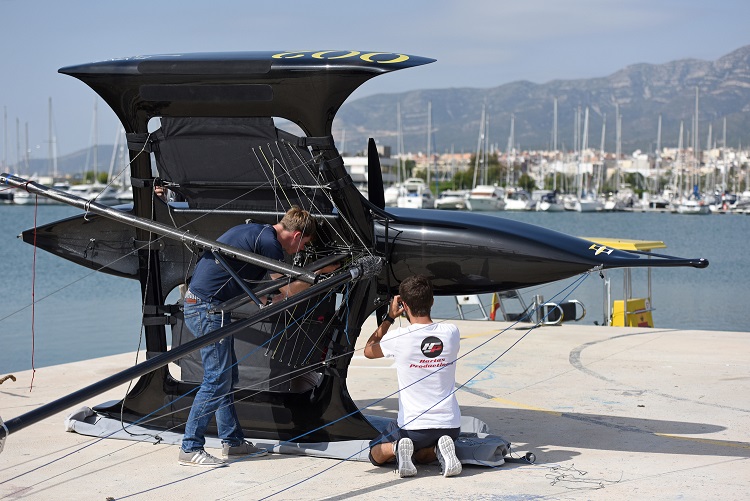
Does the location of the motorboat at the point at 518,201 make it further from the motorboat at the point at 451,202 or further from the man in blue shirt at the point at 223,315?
the man in blue shirt at the point at 223,315

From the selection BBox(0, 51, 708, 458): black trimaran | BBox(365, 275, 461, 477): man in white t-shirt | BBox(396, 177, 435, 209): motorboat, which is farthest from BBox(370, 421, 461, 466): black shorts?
BBox(396, 177, 435, 209): motorboat

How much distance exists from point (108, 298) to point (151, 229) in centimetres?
2273

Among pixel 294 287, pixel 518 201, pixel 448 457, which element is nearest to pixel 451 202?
pixel 518 201

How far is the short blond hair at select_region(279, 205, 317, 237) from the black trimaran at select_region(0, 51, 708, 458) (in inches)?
11.6

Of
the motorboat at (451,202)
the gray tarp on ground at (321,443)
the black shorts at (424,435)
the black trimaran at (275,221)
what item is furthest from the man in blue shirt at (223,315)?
the motorboat at (451,202)

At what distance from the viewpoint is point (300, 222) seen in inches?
280

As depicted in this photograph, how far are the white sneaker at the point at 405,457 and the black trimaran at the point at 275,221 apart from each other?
80cm

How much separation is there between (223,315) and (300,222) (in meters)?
0.90

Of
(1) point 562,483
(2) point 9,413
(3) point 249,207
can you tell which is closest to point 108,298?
(2) point 9,413

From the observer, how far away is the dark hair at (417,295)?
6824 mm

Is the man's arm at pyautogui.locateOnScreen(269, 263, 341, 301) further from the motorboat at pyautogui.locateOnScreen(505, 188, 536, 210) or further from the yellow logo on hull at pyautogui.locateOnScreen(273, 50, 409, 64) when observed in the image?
the motorboat at pyautogui.locateOnScreen(505, 188, 536, 210)

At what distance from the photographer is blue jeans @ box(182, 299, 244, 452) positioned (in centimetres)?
721

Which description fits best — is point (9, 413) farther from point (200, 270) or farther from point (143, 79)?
point (143, 79)

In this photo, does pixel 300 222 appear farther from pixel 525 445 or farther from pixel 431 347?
pixel 525 445
